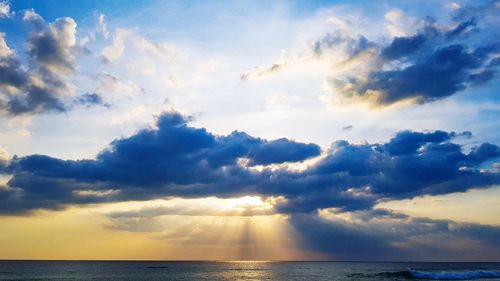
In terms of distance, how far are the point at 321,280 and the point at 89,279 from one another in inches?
3049

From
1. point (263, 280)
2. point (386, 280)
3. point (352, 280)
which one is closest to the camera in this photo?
point (386, 280)

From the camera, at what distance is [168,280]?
144 metres

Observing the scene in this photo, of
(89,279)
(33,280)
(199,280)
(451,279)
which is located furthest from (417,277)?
(33,280)

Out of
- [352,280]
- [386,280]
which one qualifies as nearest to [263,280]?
[352,280]

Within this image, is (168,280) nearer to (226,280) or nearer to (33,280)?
(226,280)

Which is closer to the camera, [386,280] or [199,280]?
[386,280]

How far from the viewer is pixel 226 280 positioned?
14500 centimetres

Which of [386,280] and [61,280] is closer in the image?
[386,280]

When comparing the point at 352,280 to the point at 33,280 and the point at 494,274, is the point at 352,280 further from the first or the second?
the point at 33,280

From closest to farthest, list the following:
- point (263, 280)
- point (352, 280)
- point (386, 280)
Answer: point (386, 280) → point (352, 280) → point (263, 280)

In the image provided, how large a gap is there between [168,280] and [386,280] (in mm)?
68511

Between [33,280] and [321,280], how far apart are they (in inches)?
3662

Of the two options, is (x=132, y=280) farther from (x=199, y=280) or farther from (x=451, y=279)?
(x=451, y=279)

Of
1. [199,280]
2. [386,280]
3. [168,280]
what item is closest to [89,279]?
[168,280]
